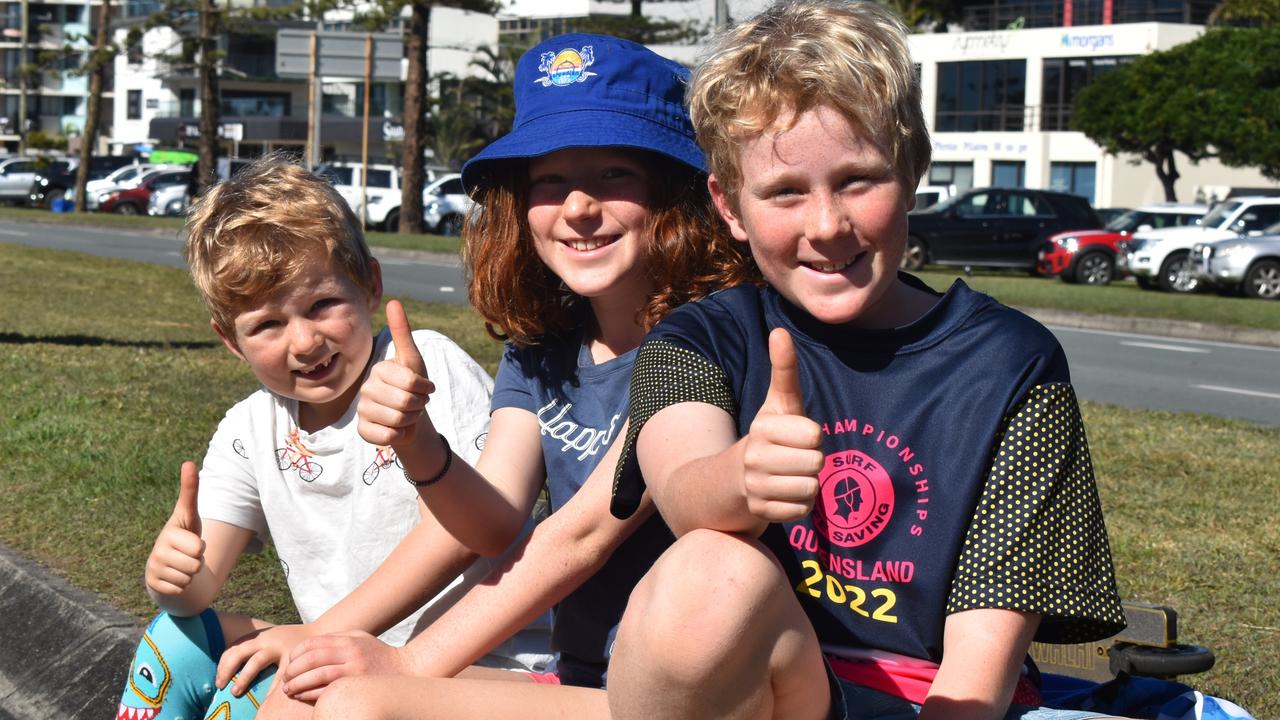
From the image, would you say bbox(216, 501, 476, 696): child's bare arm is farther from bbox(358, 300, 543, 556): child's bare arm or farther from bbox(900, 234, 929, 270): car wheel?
bbox(900, 234, 929, 270): car wheel

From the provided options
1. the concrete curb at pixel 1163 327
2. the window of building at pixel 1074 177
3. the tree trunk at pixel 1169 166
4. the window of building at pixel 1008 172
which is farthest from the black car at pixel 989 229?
the window of building at pixel 1008 172

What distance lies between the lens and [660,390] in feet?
7.18

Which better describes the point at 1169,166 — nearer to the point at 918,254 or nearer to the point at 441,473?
the point at 918,254

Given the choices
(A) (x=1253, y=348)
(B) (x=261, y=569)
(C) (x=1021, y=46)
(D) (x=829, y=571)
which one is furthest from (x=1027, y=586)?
(C) (x=1021, y=46)

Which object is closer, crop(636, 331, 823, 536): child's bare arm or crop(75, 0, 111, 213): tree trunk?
crop(636, 331, 823, 536): child's bare arm

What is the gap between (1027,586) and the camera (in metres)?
2.12

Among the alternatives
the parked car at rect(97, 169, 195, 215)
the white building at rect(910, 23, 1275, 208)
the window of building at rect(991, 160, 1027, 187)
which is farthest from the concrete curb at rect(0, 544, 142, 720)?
the window of building at rect(991, 160, 1027, 187)

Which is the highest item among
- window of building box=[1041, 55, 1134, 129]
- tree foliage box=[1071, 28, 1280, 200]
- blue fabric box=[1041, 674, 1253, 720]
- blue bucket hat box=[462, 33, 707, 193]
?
window of building box=[1041, 55, 1134, 129]

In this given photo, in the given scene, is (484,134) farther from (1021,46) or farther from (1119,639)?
(1119,639)

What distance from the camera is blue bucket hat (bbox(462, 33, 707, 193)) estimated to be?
277 cm

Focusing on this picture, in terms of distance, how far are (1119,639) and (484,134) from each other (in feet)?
205

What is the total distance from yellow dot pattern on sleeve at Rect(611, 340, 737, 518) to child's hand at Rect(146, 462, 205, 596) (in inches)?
32.4

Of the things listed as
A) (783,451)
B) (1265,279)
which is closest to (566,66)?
(783,451)

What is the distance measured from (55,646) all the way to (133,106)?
284ft
